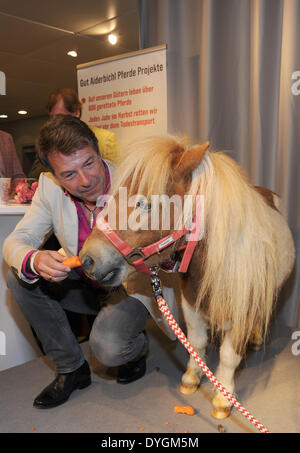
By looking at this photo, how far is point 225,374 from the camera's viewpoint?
122 cm

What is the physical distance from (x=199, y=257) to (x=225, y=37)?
5.08ft

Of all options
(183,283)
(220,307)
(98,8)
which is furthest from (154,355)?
(98,8)

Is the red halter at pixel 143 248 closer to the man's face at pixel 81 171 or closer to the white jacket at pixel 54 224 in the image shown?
the man's face at pixel 81 171

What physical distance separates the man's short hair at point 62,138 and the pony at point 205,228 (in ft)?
0.76

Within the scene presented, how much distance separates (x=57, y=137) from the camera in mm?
1140

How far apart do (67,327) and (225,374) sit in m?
0.61

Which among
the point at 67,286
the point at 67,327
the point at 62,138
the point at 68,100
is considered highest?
the point at 68,100

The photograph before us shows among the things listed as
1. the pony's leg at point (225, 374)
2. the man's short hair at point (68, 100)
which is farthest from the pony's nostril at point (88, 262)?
the man's short hair at point (68, 100)

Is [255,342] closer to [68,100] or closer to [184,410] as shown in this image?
[184,410]

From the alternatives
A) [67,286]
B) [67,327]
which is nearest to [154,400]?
[67,327]

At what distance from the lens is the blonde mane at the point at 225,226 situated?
947 mm

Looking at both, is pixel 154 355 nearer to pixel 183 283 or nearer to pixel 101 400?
pixel 101 400

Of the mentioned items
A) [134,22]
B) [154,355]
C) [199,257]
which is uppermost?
[134,22]

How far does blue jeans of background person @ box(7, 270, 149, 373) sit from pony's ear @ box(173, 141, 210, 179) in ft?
2.07
